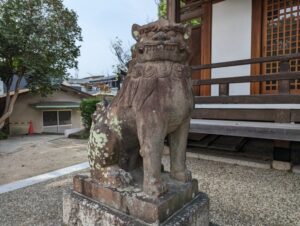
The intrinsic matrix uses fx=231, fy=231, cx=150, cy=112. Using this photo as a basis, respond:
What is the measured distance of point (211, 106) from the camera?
462 centimetres

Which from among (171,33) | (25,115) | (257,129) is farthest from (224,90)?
(25,115)

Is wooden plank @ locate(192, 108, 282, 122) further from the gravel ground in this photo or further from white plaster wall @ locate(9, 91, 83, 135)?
white plaster wall @ locate(9, 91, 83, 135)

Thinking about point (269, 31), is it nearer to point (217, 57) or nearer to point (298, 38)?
point (298, 38)

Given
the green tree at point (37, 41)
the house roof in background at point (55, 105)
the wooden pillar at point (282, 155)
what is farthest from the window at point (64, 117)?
the wooden pillar at point (282, 155)

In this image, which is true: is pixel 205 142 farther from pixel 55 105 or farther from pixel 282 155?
pixel 55 105

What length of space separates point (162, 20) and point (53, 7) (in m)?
10.4

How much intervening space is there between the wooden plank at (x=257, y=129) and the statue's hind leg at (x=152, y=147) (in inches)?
101

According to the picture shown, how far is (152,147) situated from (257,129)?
8.71 ft

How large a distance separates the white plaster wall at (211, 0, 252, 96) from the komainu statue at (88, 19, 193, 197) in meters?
4.25

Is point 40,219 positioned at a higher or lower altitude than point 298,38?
lower

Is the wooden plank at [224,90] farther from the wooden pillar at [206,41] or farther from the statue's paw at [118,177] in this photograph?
the statue's paw at [118,177]

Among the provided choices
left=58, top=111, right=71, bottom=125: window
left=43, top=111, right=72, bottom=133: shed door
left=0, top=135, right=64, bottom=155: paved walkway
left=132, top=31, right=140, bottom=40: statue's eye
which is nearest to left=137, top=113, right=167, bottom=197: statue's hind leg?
left=132, top=31, right=140, bottom=40: statue's eye

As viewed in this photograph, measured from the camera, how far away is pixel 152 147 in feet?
4.47

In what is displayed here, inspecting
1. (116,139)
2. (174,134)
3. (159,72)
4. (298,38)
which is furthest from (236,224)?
(298,38)
